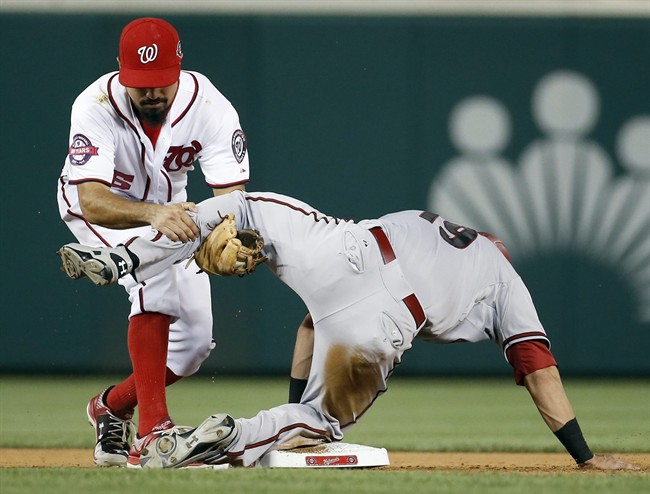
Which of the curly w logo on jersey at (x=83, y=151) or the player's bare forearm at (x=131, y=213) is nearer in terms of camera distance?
the player's bare forearm at (x=131, y=213)

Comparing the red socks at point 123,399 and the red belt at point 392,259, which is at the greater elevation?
the red belt at point 392,259

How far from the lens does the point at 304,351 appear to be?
4195mm

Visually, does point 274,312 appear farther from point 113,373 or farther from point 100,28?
point 100,28

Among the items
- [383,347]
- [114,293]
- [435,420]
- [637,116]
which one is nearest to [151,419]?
Answer: [383,347]

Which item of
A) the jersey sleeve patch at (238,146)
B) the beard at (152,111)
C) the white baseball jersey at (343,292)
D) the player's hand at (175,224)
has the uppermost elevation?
the beard at (152,111)

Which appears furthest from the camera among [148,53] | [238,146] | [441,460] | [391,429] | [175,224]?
[391,429]

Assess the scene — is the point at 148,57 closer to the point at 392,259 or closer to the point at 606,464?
the point at 392,259

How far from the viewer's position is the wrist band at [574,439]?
3.85 m

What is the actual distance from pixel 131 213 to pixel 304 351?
785 millimetres

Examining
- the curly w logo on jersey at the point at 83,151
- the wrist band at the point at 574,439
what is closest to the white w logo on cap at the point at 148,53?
the curly w logo on jersey at the point at 83,151

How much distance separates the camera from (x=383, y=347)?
147 inches

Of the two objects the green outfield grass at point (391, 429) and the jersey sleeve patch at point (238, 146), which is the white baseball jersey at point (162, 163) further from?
the green outfield grass at point (391, 429)

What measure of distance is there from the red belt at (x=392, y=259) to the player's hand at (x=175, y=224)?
0.59 m

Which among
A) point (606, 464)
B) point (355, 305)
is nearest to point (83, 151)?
point (355, 305)
